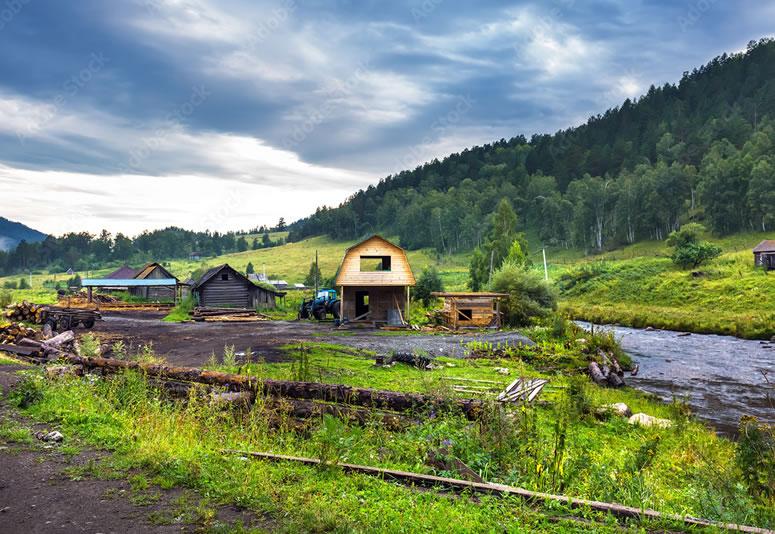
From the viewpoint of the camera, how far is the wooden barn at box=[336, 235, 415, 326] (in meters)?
37.2

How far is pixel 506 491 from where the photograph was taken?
20.6 feet

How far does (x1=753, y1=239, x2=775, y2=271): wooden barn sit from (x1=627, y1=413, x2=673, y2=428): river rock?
159 ft

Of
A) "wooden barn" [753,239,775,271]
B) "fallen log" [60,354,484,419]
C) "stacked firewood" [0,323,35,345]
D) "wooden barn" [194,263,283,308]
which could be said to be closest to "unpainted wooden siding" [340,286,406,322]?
"wooden barn" [194,263,283,308]

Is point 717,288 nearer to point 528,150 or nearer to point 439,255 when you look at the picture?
point 439,255

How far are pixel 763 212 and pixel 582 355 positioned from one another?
72.6m

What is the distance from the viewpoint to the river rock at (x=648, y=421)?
12733 millimetres

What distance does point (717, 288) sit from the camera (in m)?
49.1

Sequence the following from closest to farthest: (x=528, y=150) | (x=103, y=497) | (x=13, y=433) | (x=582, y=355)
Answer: (x=103, y=497), (x=13, y=433), (x=582, y=355), (x=528, y=150)

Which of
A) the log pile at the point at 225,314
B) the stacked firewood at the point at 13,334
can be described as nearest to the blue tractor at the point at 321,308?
the log pile at the point at 225,314

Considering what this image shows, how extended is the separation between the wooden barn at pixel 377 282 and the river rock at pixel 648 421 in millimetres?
24373

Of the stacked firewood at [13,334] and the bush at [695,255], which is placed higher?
the bush at [695,255]

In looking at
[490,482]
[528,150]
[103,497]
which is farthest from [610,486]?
[528,150]

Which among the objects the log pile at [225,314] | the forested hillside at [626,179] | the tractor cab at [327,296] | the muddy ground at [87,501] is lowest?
the log pile at [225,314]

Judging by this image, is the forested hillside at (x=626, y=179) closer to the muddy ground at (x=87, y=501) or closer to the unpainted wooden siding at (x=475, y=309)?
the unpainted wooden siding at (x=475, y=309)
